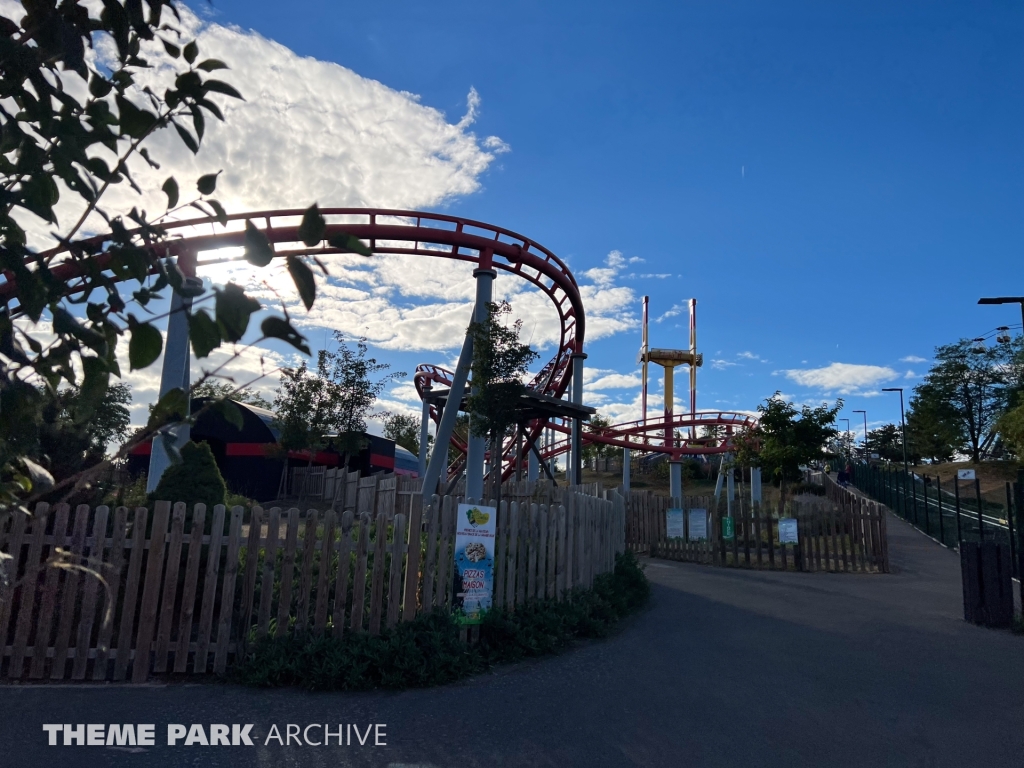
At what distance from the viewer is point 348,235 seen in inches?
52.7

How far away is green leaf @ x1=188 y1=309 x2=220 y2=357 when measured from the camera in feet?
3.89

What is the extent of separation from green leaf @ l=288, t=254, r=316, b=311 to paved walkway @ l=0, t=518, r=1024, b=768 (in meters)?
4.32

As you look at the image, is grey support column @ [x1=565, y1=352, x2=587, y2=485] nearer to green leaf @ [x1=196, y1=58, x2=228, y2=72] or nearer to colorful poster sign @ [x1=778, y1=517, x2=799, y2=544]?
colorful poster sign @ [x1=778, y1=517, x2=799, y2=544]

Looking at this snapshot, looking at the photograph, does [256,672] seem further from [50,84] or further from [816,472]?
[816,472]

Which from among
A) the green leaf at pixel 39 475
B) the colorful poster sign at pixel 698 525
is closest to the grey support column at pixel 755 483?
the colorful poster sign at pixel 698 525

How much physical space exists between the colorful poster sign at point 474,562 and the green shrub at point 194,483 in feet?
10.8

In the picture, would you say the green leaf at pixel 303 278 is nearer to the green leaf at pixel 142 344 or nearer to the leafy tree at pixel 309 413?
the green leaf at pixel 142 344

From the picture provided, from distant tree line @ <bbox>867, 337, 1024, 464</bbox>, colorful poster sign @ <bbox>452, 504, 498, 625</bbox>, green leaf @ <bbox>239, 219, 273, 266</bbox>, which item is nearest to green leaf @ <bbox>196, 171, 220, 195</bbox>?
green leaf @ <bbox>239, 219, 273, 266</bbox>

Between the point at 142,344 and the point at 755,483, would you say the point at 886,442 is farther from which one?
the point at 142,344

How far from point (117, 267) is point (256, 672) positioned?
17.8 ft

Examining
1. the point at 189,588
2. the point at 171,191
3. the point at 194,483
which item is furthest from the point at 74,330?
the point at 194,483

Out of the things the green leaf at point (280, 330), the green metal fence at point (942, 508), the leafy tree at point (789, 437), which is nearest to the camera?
the green leaf at point (280, 330)

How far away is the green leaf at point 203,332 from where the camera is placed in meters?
1.18

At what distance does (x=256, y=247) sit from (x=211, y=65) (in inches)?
22.0
